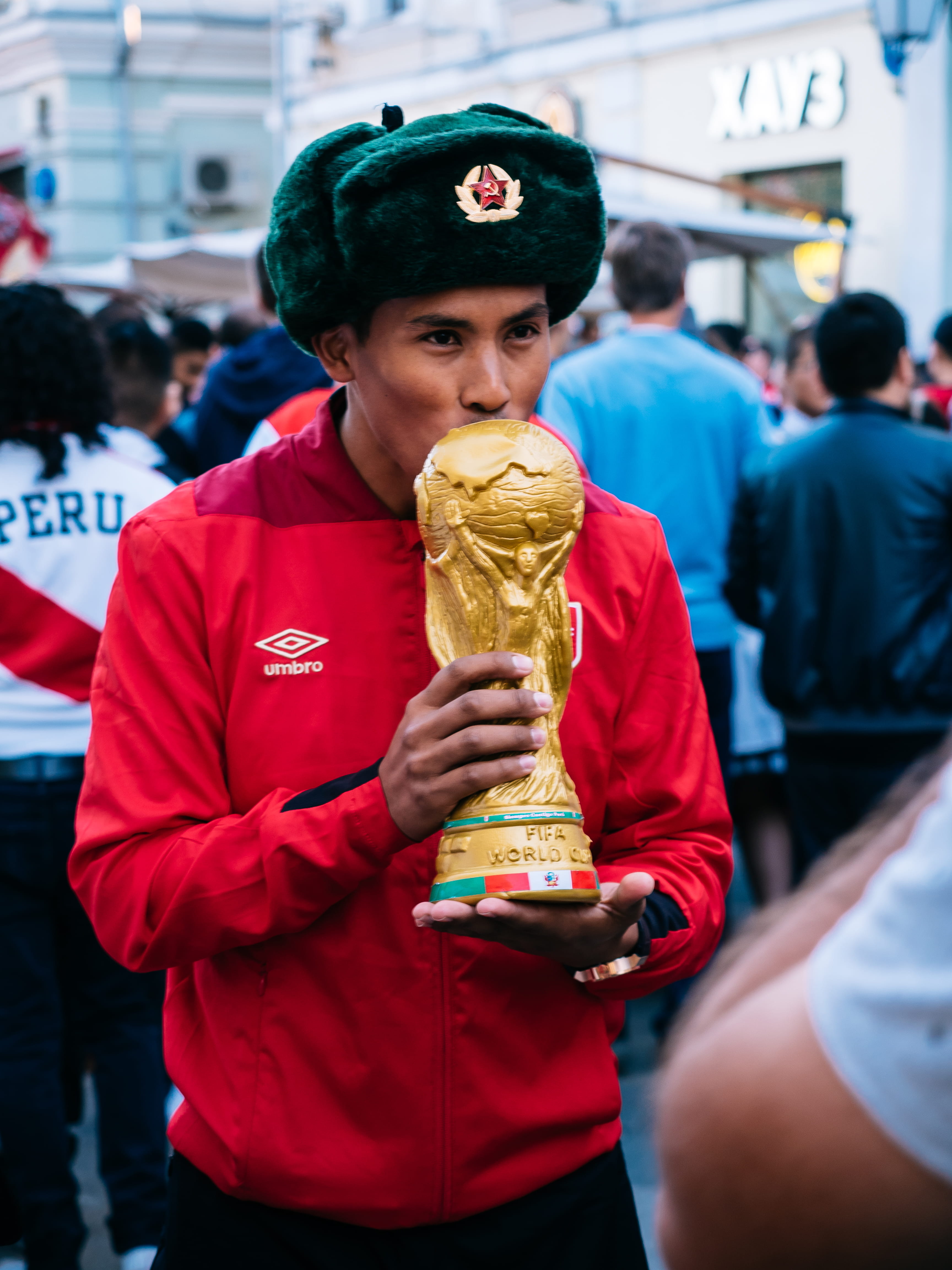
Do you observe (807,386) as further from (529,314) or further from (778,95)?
(778,95)

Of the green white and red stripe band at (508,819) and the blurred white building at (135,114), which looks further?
the blurred white building at (135,114)

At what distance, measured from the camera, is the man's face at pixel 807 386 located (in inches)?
235

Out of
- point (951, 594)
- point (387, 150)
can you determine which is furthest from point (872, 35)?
point (387, 150)

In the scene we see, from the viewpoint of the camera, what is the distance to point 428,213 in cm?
139

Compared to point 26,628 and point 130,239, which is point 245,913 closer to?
point 26,628

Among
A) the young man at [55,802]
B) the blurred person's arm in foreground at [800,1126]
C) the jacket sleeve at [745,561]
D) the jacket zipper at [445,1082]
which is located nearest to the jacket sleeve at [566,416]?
the jacket sleeve at [745,561]

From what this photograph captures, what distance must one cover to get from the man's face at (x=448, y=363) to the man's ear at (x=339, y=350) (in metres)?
0.04

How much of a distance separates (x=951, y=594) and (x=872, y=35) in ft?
31.4

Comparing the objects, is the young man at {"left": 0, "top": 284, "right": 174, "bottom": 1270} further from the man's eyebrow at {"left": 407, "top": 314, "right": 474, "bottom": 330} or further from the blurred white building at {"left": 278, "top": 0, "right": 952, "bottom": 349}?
the blurred white building at {"left": 278, "top": 0, "right": 952, "bottom": 349}

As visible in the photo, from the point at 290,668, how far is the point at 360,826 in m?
0.22

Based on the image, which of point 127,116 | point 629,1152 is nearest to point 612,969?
point 629,1152

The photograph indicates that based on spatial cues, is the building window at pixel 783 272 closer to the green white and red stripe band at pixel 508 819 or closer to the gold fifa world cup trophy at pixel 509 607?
the gold fifa world cup trophy at pixel 509 607

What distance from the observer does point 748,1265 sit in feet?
2.17

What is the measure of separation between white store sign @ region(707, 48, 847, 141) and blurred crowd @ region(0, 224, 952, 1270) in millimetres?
7833
